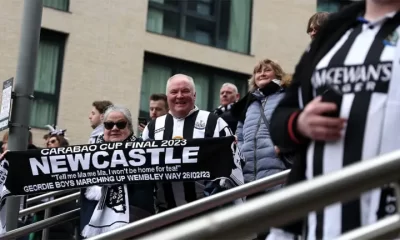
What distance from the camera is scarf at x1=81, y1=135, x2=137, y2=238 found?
5809 millimetres

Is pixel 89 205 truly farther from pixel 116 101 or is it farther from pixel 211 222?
pixel 116 101

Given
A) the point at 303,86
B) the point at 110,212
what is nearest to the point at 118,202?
the point at 110,212

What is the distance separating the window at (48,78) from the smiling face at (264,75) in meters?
12.4

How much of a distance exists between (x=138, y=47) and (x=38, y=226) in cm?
1389

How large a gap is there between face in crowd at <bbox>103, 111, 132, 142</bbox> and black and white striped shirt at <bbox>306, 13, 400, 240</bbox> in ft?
12.8

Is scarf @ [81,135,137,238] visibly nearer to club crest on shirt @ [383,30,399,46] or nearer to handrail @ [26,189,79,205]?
handrail @ [26,189,79,205]

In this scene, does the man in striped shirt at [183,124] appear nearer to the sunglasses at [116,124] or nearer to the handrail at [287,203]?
the sunglasses at [116,124]

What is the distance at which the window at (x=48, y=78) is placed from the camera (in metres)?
18.3

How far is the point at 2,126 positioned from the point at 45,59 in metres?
11.8

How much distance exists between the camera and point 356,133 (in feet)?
7.88

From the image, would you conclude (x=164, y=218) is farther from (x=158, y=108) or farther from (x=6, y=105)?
(x=158, y=108)

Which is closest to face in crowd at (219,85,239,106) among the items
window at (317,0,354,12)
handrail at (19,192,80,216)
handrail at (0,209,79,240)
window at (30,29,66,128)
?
handrail at (19,192,80,216)

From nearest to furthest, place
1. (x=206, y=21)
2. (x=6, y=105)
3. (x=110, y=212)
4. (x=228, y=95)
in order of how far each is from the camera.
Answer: (x=110, y=212) < (x=6, y=105) < (x=228, y=95) < (x=206, y=21)

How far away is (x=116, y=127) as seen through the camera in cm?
632
